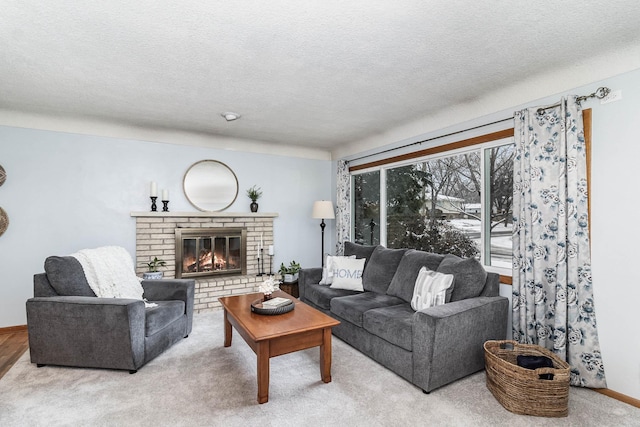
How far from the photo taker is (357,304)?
317cm

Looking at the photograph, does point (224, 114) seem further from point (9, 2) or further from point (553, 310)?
point (553, 310)

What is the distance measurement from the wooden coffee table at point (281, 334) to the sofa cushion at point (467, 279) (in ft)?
3.65

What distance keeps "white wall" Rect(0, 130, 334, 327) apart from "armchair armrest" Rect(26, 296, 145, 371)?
4.84 feet

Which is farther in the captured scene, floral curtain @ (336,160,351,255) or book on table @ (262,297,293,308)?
floral curtain @ (336,160,351,255)

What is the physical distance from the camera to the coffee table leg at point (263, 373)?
7.23ft

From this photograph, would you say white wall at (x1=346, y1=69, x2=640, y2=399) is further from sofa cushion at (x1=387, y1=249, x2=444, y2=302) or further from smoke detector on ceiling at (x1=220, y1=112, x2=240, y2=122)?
smoke detector on ceiling at (x1=220, y1=112, x2=240, y2=122)

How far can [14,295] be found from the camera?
3.67 meters

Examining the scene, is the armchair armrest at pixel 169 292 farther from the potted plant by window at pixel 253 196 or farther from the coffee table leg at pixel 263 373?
the potted plant by window at pixel 253 196

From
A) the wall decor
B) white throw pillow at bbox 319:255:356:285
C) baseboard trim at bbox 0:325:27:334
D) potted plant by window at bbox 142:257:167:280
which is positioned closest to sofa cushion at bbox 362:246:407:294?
white throw pillow at bbox 319:255:356:285

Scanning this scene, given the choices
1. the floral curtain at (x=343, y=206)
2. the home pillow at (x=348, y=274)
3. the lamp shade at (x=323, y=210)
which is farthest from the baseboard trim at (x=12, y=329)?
the floral curtain at (x=343, y=206)

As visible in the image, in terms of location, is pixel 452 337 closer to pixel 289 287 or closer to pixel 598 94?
pixel 598 94

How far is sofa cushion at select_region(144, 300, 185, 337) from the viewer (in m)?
2.79

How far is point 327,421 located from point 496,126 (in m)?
2.92

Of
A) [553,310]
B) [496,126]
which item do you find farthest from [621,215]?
[496,126]
